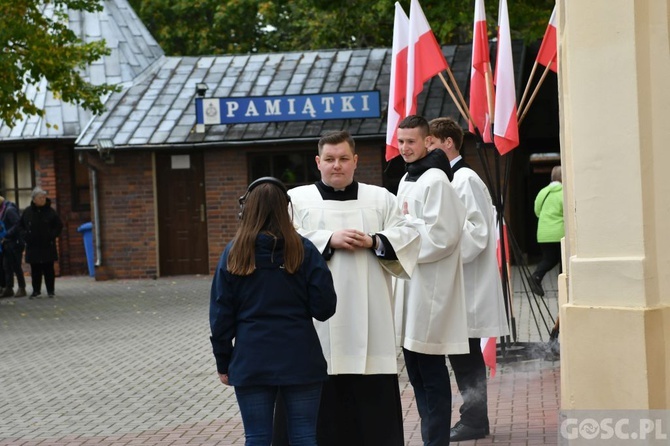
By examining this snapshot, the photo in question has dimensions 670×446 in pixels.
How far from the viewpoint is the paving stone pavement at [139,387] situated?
8344mm

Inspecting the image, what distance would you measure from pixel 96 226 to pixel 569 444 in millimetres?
19236

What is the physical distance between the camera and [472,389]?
7.66 m

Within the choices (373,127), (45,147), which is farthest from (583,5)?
(45,147)

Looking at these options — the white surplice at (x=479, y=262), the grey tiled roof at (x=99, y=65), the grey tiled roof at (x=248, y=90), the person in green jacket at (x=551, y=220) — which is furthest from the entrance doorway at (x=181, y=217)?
the white surplice at (x=479, y=262)

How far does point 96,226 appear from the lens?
24.4 m

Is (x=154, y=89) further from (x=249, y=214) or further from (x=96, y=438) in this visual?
(x=249, y=214)

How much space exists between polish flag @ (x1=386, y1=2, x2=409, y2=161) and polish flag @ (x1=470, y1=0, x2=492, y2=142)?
643 mm

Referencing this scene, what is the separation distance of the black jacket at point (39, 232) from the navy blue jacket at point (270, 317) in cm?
1475

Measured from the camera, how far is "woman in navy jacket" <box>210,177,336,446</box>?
17.7 feet

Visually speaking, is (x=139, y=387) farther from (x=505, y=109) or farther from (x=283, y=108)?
(x=283, y=108)

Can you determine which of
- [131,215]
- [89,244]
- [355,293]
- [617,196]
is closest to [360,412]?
[355,293]

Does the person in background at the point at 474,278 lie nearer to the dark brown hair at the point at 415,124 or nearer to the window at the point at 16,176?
the dark brown hair at the point at 415,124

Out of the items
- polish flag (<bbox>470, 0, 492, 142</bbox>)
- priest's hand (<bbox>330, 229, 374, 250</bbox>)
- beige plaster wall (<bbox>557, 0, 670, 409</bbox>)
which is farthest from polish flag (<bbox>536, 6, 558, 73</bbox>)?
priest's hand (<bbox>330, 229, 374, 250</bbox>)

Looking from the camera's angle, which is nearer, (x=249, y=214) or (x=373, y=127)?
(x=249, y=214)
